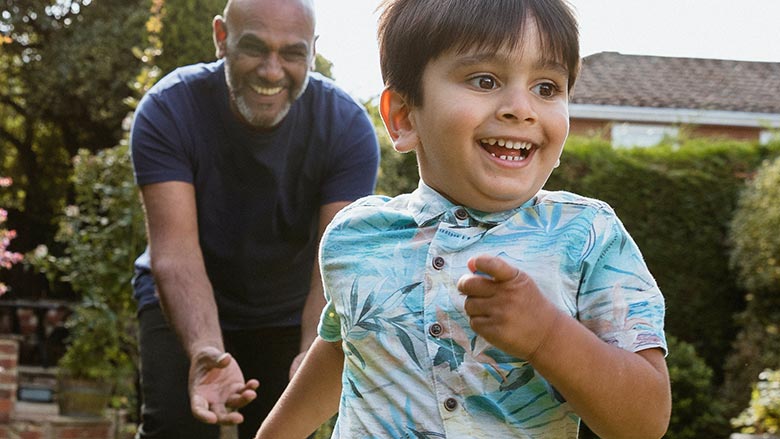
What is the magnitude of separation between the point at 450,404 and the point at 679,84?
22476 mm

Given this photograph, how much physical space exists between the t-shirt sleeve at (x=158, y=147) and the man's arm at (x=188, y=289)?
0.12 ft

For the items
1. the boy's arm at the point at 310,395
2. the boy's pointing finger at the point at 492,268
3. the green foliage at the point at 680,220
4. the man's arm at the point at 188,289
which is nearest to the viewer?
the boy's pointing finger at the point at 492,268

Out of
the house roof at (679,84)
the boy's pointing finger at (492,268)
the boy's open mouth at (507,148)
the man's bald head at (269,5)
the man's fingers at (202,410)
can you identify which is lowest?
the house roof at (679,84)

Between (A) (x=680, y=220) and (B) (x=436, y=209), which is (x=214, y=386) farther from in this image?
(A) (x=680, y=220)

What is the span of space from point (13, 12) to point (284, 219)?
17261 mm

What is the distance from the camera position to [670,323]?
11.6 metres

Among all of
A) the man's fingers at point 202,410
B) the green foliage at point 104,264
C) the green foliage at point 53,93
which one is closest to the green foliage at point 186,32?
the green foliage at point 104,264

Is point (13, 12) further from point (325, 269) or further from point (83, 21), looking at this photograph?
point (325, 269)

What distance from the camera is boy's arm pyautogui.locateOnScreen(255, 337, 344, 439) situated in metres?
2.20

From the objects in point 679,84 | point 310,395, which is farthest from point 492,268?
point 679,84

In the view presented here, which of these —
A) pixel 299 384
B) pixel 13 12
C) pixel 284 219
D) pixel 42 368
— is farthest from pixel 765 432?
pixel 13 12

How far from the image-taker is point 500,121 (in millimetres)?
1841

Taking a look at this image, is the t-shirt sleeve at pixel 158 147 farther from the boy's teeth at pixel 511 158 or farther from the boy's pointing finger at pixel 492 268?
the boy's pointing finger at pixel 492 268

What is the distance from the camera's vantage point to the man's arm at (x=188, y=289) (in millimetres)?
3127
